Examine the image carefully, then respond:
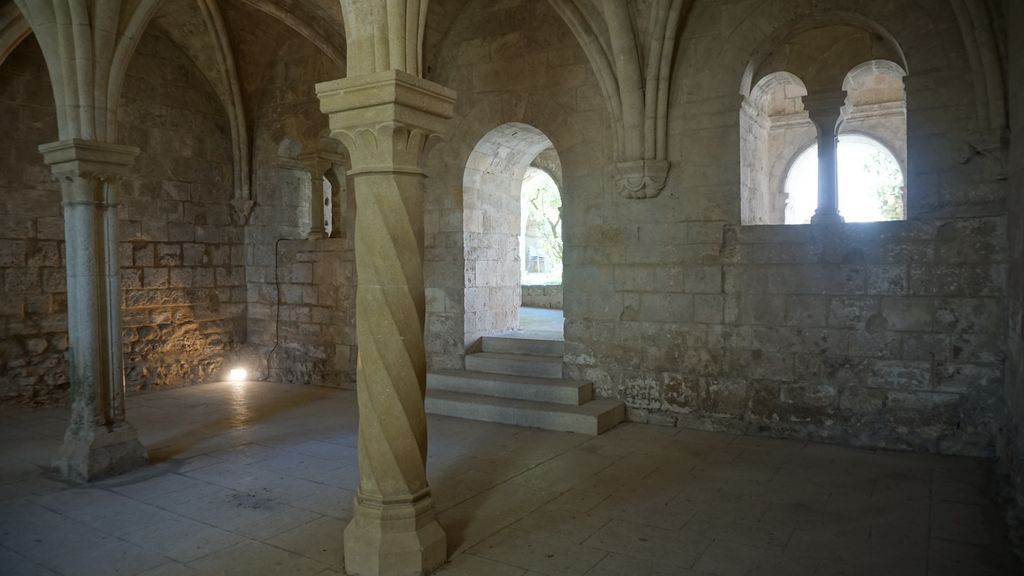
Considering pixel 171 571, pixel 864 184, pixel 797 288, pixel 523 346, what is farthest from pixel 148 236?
pixel 864 184

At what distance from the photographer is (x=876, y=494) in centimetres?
411

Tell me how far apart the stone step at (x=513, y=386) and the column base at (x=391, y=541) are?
298 cm

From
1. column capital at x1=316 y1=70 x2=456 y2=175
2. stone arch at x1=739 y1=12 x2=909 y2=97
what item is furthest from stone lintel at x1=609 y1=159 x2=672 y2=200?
column capital at x1=316 y1=70 x2=456 y2=175

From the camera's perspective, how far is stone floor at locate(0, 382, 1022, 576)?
323cm

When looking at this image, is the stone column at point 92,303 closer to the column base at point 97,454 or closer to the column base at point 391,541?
the column base at point 97,454

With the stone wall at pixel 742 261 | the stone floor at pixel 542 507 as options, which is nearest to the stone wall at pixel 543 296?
the stone wall at pixel 742 261

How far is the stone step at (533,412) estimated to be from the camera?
5.68 meters

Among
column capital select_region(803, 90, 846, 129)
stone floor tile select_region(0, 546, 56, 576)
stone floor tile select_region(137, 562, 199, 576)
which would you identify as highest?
A: column capital select_region(803, 90, 846, 129)

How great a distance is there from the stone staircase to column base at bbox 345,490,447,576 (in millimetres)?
2651

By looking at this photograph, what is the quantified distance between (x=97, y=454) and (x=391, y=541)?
272 cm

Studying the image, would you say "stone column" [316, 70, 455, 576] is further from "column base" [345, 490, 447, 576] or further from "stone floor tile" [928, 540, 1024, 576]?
"stone floor tile" [928, 540, 1024, 576]

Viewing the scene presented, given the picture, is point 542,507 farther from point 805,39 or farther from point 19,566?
point 805,39

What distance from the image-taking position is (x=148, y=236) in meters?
7.86

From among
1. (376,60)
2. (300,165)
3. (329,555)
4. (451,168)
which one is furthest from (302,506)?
(300,165)
